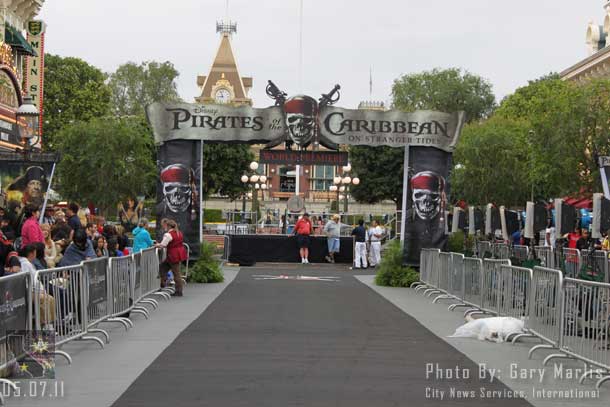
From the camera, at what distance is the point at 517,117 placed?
81500mm

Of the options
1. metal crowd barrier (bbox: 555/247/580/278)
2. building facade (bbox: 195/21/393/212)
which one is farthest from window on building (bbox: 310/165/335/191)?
metal crowd barrier (bbox: 555/247/580/278)

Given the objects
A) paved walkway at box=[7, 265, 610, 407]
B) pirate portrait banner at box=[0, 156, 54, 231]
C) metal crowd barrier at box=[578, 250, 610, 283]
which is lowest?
paved walkway at box=[7, 265, 610, 407]

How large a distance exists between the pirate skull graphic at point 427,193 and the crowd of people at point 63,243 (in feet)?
22.6

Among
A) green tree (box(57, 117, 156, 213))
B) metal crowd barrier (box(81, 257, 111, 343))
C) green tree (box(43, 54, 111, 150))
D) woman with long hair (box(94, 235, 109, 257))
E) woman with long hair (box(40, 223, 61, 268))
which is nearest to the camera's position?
metal crowd barrier (box(81, 257, 111, 343))

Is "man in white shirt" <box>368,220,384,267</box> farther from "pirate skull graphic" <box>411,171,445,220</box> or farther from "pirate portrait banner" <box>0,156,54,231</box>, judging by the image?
"pirate portrait banner" <box>0,156,54,231</box>

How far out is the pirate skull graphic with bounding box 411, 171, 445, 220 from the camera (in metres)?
27.5

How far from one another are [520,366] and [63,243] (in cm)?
844

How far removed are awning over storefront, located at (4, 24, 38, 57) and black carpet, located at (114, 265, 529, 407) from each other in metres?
31.3

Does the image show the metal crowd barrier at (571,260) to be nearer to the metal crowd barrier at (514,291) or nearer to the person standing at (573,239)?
the person standing at (573,239)

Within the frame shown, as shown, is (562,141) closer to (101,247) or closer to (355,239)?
(355,239)

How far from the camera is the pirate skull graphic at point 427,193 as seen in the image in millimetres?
27484

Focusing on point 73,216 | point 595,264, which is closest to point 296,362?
point 595,264

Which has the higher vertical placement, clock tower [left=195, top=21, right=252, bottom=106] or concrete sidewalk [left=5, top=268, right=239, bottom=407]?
clock tower [left=195, top=21, right=252, bottom=106]

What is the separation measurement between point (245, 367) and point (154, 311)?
772 cm
